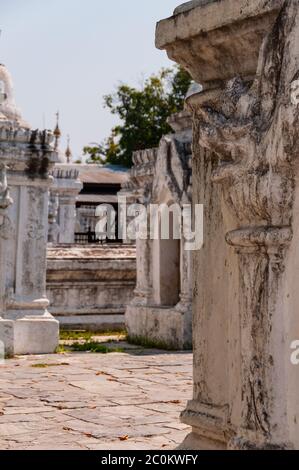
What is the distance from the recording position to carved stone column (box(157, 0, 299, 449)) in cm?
272

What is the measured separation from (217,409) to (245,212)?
893 millimetres

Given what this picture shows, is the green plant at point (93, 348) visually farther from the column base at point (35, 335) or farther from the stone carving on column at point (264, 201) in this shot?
the stone carving on column at point (264, 201)

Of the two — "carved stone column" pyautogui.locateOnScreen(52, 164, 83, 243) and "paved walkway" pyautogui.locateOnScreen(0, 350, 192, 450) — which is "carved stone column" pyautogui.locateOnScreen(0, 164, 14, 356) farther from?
"carved stone column" pyautogui.locateOnScreen(52, 164, 83, 243)

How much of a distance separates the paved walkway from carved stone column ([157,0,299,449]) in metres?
1.11

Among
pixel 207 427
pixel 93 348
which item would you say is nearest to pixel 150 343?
pixel 93 348

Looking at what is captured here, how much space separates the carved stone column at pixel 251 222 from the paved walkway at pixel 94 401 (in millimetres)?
1108

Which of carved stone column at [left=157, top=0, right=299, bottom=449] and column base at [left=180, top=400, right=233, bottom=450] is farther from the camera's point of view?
column base at [left=180, top=400, right=233, bottom=450]

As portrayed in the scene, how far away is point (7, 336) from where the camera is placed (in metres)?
8.59

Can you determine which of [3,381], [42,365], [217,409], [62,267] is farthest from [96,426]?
[62,267]

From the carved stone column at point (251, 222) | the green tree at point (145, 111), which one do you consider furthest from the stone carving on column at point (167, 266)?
the green tree at point (145, 111)

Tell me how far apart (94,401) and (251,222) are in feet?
10.2

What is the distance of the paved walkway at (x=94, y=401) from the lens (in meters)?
4.27

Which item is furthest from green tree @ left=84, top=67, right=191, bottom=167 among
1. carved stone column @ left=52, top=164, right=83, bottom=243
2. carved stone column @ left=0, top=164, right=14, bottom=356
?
carved stone column @ left=0, top=164, right=14, bottom=356

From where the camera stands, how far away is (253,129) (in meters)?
2.84
